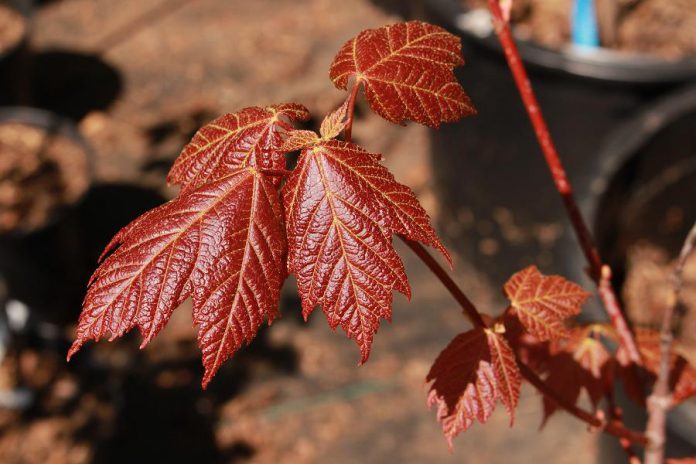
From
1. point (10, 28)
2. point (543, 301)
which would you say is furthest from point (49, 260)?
point (543, 301)

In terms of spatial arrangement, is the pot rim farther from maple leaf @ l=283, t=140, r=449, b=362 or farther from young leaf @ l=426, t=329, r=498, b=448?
maple leaf @ l=283, t=140, r=449, b=362

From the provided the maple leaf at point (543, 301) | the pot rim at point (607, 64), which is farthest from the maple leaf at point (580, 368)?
the pot rim at point (607, 64)

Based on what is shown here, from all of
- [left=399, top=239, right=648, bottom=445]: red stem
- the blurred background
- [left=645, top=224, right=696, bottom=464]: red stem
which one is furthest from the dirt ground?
[left=399, top=239, right=648, bottom=445]: red stem

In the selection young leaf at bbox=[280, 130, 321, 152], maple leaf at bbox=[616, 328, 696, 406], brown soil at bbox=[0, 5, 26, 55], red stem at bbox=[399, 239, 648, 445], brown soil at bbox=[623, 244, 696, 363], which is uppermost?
young leaf at bbox=[280, 130, 321, 152]

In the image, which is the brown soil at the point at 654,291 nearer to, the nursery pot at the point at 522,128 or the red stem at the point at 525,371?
the nursery pot at the point at 522,128

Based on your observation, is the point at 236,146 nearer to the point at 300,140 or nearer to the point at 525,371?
the point at 300,140

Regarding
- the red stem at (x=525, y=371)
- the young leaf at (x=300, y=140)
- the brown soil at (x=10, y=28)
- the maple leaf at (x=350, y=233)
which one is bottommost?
the brown soil at (x=10, y=28)

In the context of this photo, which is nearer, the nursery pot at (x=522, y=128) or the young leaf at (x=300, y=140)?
the young leaf at (x=300, y=140)
